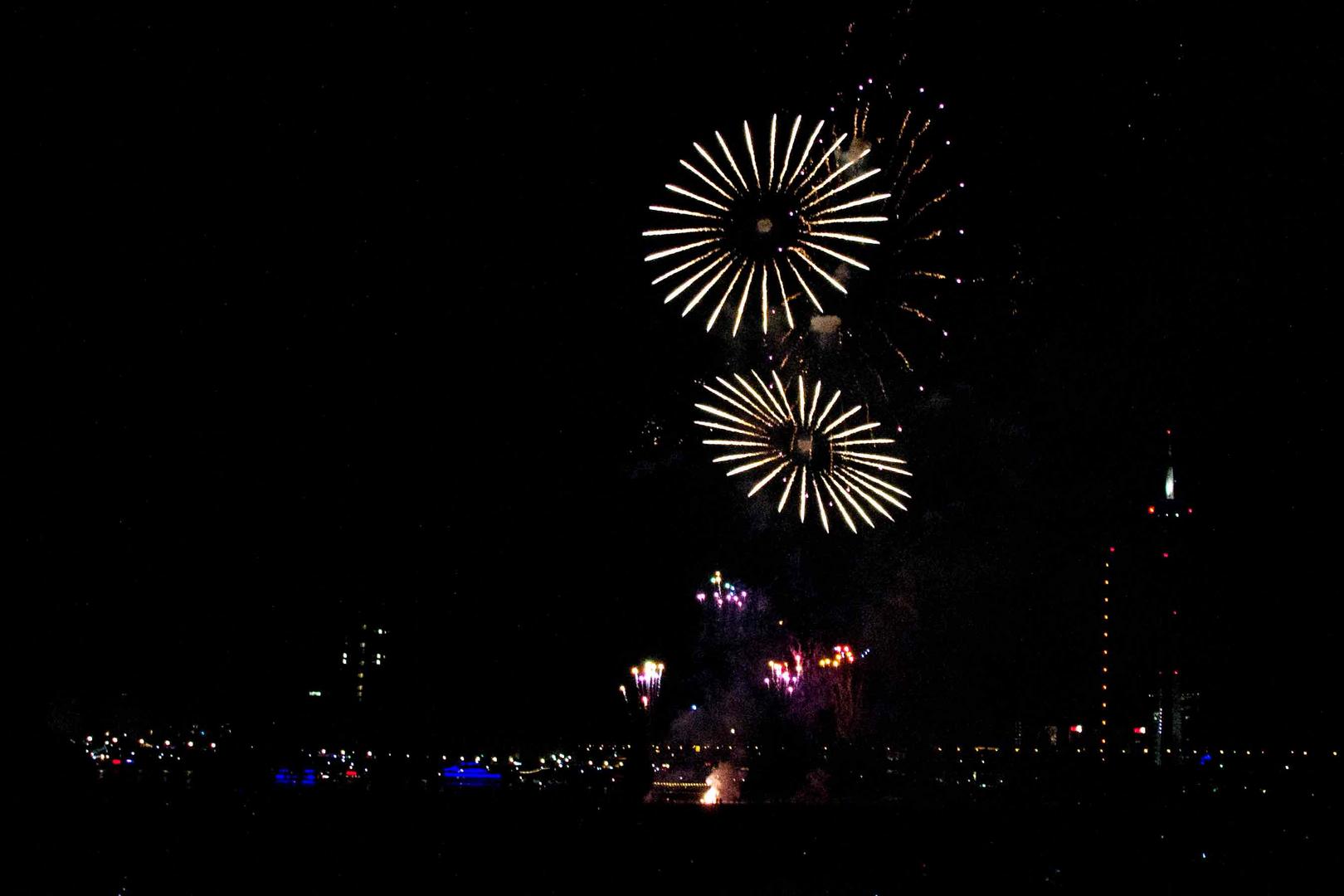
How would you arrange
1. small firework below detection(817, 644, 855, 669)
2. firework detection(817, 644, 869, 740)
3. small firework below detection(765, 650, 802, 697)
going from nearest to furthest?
firework detection(817, 644, 869, 740)
small firework below detection(817, 644, 855, 669)
small firework below detection(765, 650, 802, 697)

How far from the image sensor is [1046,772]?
30.7ft

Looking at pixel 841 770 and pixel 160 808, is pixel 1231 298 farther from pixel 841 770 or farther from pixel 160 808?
pixel 160 808

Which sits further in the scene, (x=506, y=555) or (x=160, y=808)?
(x=506, y=555)

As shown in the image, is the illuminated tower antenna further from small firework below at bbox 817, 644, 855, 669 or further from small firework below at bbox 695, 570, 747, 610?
small firework below at bbox 695, 570, 747, 610

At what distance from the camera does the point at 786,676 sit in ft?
75.1

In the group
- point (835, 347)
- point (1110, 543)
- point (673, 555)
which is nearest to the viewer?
point (835, 347)

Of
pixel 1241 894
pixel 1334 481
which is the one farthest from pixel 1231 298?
pixel 1241 894

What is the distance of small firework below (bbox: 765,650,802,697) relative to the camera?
20.5m

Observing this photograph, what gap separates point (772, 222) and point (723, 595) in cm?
1801

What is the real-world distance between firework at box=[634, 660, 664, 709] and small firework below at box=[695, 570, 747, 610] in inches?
74.4

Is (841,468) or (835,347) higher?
(835,347)

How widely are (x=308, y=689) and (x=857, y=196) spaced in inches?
471

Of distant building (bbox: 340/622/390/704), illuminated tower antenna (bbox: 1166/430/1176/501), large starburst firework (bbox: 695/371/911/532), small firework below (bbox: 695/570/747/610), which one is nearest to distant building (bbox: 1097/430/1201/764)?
illuminated tower antenna (bbox: 1166/430/1176/501)

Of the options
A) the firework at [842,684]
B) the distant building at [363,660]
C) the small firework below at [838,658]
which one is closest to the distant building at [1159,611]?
the firework at [842,684]
